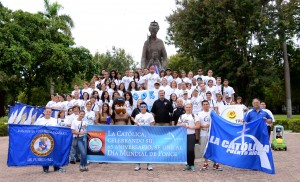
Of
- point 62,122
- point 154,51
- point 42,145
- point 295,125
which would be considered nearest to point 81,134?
point 42,145

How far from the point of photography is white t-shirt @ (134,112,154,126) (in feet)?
38.4

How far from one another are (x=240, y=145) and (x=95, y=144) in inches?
162

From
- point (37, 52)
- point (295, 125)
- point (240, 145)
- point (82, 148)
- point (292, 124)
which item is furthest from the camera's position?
point (37, 52)

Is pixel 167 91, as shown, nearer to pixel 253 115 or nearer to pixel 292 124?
pixel 253 115

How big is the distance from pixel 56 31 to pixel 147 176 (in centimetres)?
2662

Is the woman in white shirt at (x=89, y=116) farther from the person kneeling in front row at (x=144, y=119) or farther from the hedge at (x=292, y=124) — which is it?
the hedge at (x=292, y=124)

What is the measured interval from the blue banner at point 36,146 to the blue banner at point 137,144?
82 centimetres

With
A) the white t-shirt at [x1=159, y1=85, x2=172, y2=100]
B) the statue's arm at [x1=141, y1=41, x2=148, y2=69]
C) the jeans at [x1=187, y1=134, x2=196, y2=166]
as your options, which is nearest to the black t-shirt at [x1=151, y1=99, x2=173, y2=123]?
the jeans at [x1=187, y1=134, x2=196, y2=166]

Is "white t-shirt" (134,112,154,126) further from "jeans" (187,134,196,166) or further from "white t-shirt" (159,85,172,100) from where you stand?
"white t-shirt" (159,85,172,100)

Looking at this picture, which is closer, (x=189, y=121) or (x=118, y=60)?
(x=189, y=121)

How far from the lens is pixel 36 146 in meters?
10.9

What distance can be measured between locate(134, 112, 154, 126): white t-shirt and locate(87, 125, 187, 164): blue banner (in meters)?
0.35

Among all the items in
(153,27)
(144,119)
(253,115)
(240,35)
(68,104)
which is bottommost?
(144,119)

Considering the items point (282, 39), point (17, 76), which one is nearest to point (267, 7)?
point (282, 39)
